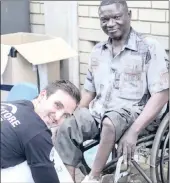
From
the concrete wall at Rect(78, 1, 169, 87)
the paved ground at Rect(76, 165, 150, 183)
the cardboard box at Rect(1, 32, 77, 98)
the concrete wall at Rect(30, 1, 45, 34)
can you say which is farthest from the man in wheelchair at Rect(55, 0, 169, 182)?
the concrete wall at Rect(30, 1, 45, 34)

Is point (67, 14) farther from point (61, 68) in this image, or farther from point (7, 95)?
point (7, 95)

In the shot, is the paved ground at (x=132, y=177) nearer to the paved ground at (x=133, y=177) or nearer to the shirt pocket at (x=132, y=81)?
the paved ground at (x=133, y=177)

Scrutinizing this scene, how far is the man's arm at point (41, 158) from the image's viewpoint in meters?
2.17

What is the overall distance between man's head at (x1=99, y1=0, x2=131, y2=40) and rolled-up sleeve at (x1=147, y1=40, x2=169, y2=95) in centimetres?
22

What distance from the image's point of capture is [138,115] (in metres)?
3.13

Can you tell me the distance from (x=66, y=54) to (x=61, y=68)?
17.8 inches

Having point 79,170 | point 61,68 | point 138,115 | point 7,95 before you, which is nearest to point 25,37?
point 61,68

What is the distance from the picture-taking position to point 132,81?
10.3 feet

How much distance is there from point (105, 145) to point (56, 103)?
810 mm

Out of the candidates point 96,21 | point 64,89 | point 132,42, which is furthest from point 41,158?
point 96,21

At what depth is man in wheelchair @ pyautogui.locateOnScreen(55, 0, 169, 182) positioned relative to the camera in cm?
303

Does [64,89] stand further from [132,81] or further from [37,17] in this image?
[37,17]

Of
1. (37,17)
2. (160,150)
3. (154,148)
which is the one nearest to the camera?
(154,148)

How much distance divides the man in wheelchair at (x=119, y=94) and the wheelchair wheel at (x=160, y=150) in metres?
0.09
